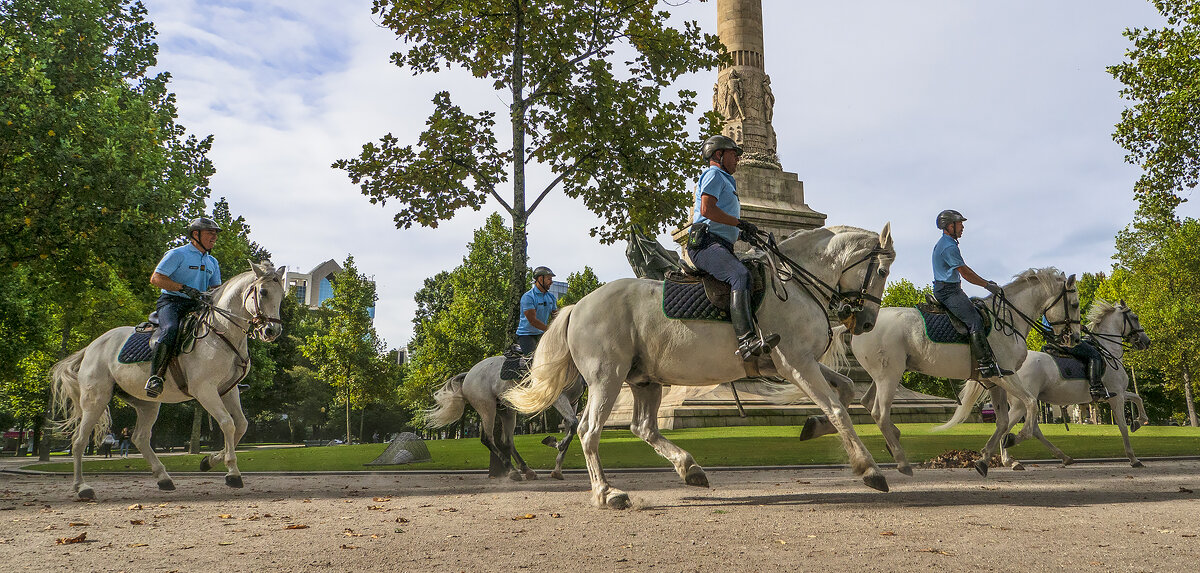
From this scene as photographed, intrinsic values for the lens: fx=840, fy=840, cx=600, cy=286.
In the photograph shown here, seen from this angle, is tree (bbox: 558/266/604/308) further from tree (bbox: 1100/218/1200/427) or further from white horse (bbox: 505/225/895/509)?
white horse (bbox: 505/225/895/509)

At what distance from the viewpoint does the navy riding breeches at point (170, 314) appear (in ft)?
35.6

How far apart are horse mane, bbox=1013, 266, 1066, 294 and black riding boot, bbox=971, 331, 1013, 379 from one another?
1664 millimetres

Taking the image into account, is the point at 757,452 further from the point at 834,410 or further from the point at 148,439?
the point at 148,439

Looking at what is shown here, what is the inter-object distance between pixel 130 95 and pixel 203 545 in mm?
25439

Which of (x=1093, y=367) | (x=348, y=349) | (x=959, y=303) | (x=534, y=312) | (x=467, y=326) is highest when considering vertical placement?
(x=467, y=326)

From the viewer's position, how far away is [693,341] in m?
8.34

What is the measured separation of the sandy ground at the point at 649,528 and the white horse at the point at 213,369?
0.83m

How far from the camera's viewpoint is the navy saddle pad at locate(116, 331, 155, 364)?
438 inches

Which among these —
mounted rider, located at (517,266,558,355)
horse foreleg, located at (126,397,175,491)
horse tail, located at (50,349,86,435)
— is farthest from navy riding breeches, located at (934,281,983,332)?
horse tail, located at (50,349,86,435)

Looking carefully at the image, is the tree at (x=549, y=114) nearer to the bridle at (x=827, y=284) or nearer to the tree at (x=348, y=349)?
the bridle at (x=827, y=284)

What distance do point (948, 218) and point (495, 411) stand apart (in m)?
7.42

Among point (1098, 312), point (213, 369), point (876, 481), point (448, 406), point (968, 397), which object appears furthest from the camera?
point (1098, 312)

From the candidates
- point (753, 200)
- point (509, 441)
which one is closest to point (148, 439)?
point (509, 441)

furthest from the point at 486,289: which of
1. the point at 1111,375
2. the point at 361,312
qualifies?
the point at 1111,375
